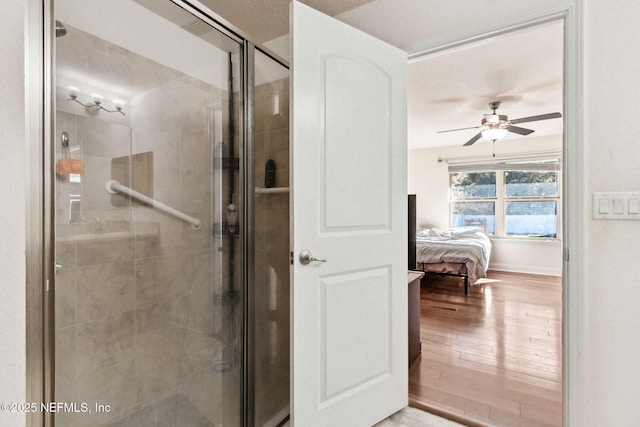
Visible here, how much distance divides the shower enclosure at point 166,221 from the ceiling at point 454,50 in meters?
0.42

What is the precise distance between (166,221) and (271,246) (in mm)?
596

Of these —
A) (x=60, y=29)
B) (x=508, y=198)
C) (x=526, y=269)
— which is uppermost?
(x=60, y=29)

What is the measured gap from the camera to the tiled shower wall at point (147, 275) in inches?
42.9

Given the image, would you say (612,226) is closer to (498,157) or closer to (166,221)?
(166,221)

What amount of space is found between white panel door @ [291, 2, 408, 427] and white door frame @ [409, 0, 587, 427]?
0.74m

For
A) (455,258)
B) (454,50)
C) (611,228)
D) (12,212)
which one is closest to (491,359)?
(611,228)

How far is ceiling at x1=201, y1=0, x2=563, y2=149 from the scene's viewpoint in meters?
1.69

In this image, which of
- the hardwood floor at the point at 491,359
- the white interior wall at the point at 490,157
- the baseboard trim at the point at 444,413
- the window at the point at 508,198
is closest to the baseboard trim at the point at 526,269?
the white interior wall at the point at 490,157

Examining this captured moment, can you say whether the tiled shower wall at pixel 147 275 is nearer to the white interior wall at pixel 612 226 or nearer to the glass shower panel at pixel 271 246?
the glass shower panel at pixel 271 246

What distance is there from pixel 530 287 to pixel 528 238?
55.3 inches

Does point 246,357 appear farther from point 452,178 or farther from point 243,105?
point 452,178

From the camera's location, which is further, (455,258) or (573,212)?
(455,258)

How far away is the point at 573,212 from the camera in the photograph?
142 centimetres

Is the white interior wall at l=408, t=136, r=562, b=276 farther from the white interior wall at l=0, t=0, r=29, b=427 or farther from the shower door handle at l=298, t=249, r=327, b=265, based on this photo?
the white interior wall at l=0, t=0, r=29, b=427
